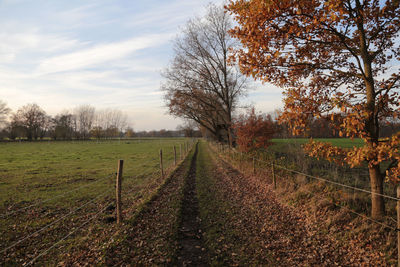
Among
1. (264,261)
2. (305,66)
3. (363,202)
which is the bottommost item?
(264,261)

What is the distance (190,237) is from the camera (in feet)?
20.7

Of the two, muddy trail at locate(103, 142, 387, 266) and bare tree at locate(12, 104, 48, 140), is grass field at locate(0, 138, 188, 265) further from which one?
bare tree at locate(12, 104, 48, 140)

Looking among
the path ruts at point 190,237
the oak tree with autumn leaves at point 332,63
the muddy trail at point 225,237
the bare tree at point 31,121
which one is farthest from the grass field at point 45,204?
the bare tree at point 31,121

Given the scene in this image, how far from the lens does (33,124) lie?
91.1 m

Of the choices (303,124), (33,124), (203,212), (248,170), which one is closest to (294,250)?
(303,124)

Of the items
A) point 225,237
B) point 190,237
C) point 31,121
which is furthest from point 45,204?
point 31,121

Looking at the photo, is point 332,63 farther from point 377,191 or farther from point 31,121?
point 31,121

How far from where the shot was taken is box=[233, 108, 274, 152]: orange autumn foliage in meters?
18.7

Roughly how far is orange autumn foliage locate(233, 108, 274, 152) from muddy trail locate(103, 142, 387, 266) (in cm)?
930

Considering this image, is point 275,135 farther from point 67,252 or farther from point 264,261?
point 67,252

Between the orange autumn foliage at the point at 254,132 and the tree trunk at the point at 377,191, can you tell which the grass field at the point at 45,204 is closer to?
the tree trunk at the point at 377,191

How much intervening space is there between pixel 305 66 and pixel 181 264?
246 inches

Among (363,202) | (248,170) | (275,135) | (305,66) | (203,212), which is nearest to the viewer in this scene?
(305,66)

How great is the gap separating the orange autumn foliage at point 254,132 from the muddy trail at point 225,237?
930cm
